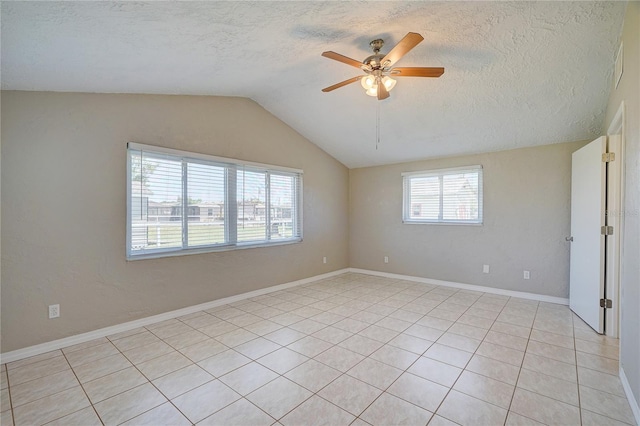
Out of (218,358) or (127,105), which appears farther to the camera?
(127,105)

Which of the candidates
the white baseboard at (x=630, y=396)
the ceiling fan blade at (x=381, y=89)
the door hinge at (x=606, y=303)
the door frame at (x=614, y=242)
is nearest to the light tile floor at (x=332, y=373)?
the white baseboard at (x=630, y=396)

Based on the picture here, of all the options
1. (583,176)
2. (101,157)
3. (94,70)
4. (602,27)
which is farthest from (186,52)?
(583,176)

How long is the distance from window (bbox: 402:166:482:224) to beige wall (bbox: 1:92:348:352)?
3.14m

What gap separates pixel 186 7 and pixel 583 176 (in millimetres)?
4283

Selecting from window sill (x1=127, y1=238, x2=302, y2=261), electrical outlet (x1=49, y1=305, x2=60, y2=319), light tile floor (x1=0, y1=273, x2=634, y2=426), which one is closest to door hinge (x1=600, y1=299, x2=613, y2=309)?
light tile floor (x1=0, y1=273, x2=634, y2=426)

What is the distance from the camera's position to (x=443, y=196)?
4984mm

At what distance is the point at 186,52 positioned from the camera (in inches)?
93.6

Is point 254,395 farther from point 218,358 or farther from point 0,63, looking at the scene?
point 0,63

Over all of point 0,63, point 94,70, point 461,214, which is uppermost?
point 94,70

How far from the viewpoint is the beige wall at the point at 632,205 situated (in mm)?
1787

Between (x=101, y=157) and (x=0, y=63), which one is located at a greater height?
(x=0, y=63)

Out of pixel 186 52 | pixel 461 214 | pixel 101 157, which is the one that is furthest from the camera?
pixel 461 214

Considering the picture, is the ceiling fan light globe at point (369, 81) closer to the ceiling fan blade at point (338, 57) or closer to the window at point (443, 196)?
the ceiling fan blade at point (338, 57)

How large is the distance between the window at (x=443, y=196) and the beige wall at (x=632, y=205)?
2524 mm
